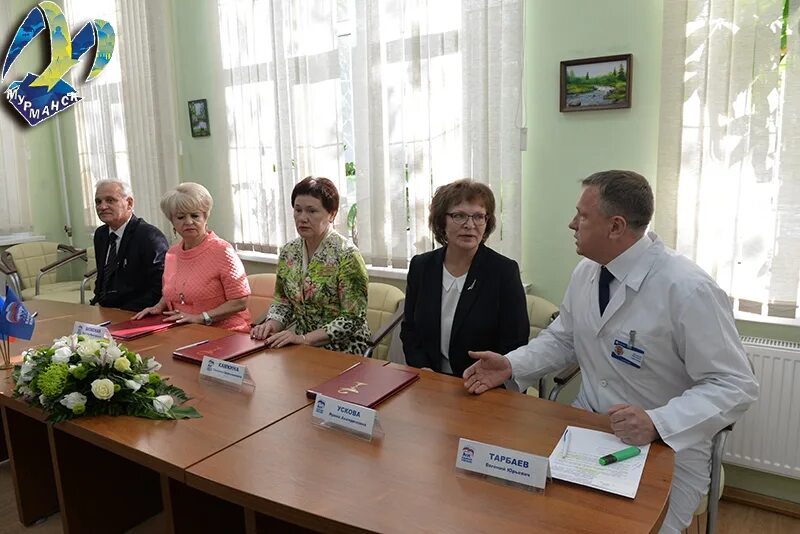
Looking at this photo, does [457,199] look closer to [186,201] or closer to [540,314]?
[540,314]

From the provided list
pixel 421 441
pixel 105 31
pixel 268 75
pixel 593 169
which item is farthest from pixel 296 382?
pixel 105 31

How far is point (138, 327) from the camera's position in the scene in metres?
2.67

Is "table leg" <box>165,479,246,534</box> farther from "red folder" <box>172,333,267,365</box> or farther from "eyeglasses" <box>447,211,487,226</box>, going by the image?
"eyeglasses" <box>447,211,487,226</box>

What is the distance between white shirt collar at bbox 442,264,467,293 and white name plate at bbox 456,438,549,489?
99cm

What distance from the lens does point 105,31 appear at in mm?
4930

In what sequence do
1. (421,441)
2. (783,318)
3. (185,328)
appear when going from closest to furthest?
(421,441), (783,318), (185,328)

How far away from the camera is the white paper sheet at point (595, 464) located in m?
1.21

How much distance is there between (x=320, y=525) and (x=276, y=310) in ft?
5.31

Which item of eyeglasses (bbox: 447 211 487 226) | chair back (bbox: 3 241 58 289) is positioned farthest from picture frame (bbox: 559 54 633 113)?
chair back (bbox: 3 241 58 289)

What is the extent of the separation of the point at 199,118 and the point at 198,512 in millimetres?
3525

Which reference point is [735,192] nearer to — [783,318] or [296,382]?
[783,318]

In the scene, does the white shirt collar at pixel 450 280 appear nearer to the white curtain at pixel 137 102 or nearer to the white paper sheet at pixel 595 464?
the white paper sheet at pixel 595 464

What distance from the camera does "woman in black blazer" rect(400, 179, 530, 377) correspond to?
2.18 m

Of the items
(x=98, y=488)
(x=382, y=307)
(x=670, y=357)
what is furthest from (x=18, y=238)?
(x=670, y=357)
